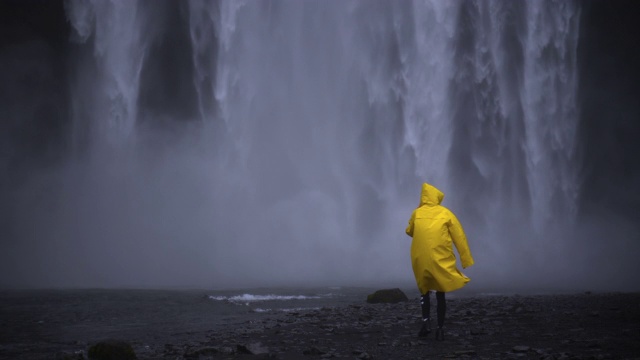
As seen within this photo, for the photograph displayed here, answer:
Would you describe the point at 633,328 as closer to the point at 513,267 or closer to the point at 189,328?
the point at 189,328

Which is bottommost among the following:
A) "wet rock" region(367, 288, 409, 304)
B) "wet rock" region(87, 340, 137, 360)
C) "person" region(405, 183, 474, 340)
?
"wet rock" region(87, 340, 137, 360)

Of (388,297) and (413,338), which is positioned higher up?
(388,297)

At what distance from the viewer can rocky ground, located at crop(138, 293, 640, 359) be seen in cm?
694

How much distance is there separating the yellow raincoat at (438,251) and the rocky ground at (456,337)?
876 mm

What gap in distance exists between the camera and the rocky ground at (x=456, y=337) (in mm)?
6938

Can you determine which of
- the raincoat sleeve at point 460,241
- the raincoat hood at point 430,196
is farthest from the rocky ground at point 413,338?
the raincoat hood at point 430,196

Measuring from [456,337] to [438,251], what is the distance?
1.42m

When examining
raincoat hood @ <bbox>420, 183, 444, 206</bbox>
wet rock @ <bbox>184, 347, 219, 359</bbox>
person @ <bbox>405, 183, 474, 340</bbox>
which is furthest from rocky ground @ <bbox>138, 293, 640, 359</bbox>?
raincoat hood @ <bbox>420, 183, 444, 206</bbox>

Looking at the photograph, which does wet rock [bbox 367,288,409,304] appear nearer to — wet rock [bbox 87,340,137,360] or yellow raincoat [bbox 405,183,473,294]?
yellow raincoat [bbox 405,183,473,294]

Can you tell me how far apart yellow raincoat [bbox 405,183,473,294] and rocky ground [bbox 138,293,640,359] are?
34.5 inches

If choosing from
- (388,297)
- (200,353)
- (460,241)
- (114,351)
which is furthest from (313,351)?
(388,297)

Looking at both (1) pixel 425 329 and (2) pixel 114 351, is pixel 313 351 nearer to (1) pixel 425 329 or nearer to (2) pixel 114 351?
(1) pixel 425 329

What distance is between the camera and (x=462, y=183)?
41.1m

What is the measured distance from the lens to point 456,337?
27.1 ft
